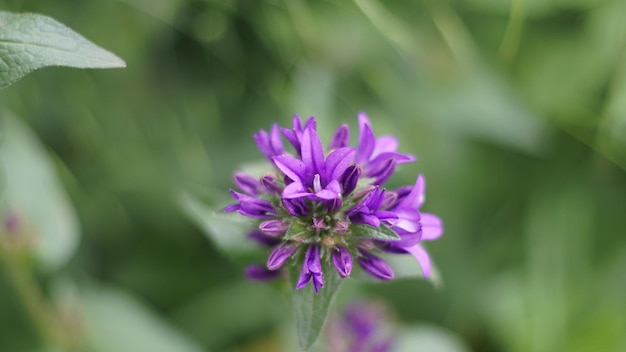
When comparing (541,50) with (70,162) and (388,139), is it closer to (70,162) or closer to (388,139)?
(388,139)

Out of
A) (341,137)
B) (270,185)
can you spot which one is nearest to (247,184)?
(270,185)

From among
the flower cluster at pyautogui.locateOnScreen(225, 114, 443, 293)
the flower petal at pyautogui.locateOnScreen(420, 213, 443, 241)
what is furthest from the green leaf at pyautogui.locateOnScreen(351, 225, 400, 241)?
the flower petal at pyautogui.locateOnScreen(420, 213, 443, 241)

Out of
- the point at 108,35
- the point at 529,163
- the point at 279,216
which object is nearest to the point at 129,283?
the point at 108,35

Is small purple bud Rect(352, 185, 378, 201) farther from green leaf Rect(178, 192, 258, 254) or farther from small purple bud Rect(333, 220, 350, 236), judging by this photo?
green leaf Rect(178, 192, 258, 254)

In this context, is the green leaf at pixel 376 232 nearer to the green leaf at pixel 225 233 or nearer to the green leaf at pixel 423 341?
the green leaf at pixel 225 233

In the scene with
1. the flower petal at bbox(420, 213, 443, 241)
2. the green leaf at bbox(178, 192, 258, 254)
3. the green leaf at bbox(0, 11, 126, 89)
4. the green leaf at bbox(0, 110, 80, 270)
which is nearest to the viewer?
the green leaf at bbox(0, 11, 126, 89)

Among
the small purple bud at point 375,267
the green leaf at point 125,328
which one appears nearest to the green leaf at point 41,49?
the small purple bud at point 375,267

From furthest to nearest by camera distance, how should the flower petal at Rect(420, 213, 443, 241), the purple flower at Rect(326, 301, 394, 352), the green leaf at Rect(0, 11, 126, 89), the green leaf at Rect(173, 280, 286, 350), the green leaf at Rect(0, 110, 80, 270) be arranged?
1. the green leaf at Rect(173, 280, 286, 350)
2. the green leaf at Rect(0, 110, 80, 270)
3. the purple flower at Rect(326, 301, 394, 352)
4. the flower petal at Rect(420, 213, 443, 241)
5. the green leaf at Rect(0, 11, 126, 89)
